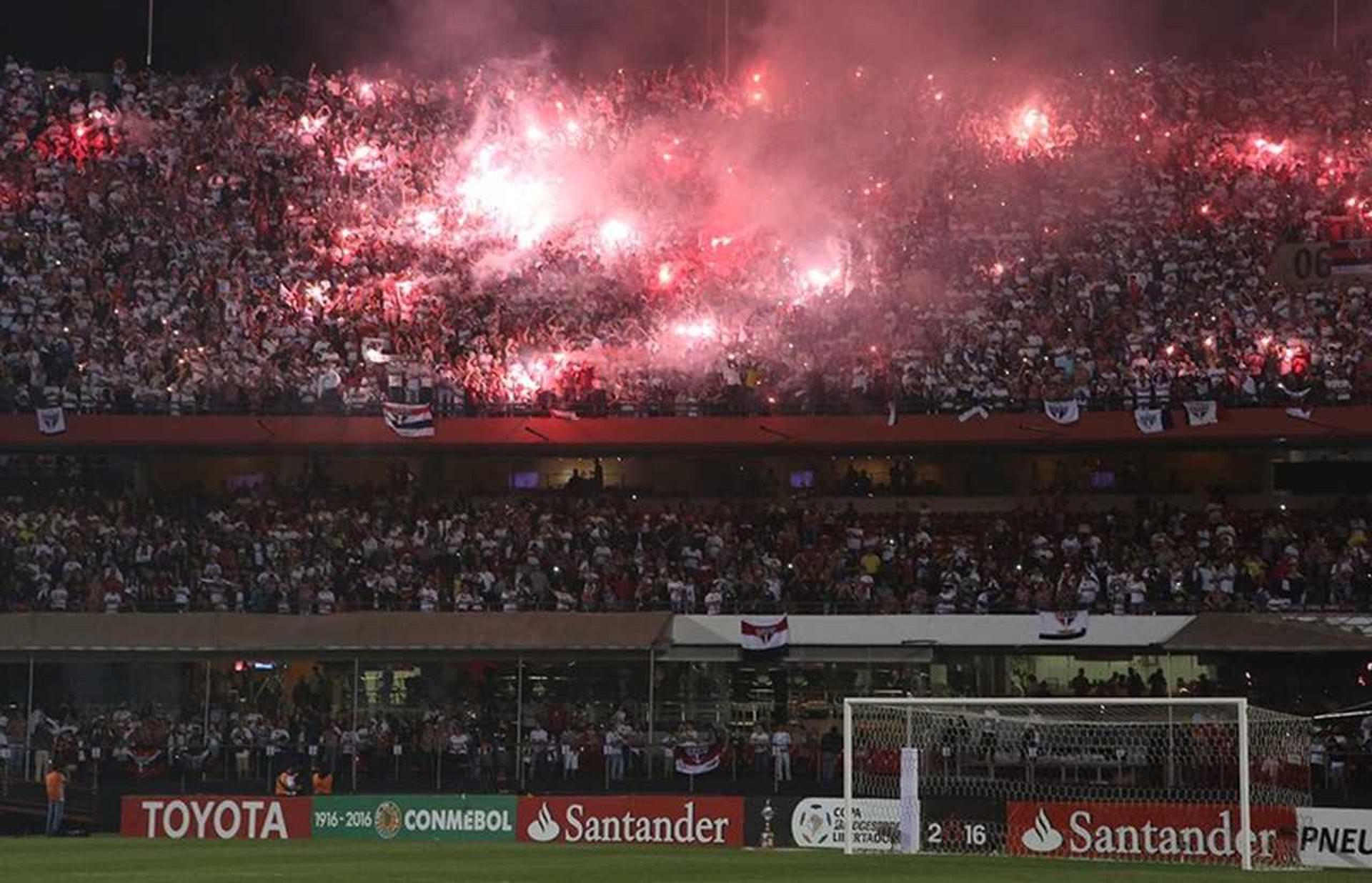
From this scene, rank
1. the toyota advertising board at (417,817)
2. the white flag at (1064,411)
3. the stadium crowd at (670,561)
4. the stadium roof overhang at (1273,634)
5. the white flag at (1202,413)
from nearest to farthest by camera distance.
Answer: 1. the toyota advertising board at (417,817)
2. the stadium roof overhang at (1273,634)
3. the stadium crowd at (670,561)
4. the white flag at (1202,413)
5. the white flag at (1064,411)

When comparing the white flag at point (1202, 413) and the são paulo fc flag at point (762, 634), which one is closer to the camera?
the são paulo fc flag at point (762, 634)

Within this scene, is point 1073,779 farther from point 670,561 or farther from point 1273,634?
point 670,561

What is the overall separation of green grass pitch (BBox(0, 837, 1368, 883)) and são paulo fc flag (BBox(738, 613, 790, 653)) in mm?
Result: 11260

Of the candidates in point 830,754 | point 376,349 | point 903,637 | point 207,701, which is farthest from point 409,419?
point 830,754

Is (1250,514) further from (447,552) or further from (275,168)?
(275,168)

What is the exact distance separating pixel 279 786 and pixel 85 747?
503 centimetres

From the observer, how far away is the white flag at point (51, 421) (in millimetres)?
42594

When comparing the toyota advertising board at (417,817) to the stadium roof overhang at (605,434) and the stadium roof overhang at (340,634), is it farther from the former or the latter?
the stadium roof overhang at (605,434)

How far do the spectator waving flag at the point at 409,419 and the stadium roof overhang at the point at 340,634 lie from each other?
17.0 ft

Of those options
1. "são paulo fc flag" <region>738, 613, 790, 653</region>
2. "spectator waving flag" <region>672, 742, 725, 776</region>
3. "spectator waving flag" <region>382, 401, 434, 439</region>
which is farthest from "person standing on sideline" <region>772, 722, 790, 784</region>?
"spectator waving flag" <region>382, 401, 434, 439</region>

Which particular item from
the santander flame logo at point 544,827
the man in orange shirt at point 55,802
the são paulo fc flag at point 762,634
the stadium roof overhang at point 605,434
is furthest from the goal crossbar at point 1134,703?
the man in orange shirt at point 55,802

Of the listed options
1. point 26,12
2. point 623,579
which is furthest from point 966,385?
point 26,12

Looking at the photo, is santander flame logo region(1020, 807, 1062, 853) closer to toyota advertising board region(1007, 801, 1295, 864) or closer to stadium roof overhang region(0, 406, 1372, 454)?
toyota advertising board region(1007, 801, 1295, 864)

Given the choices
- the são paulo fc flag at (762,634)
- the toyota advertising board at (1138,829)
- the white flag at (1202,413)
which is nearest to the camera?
the toyota advertising board at (1138,829)
